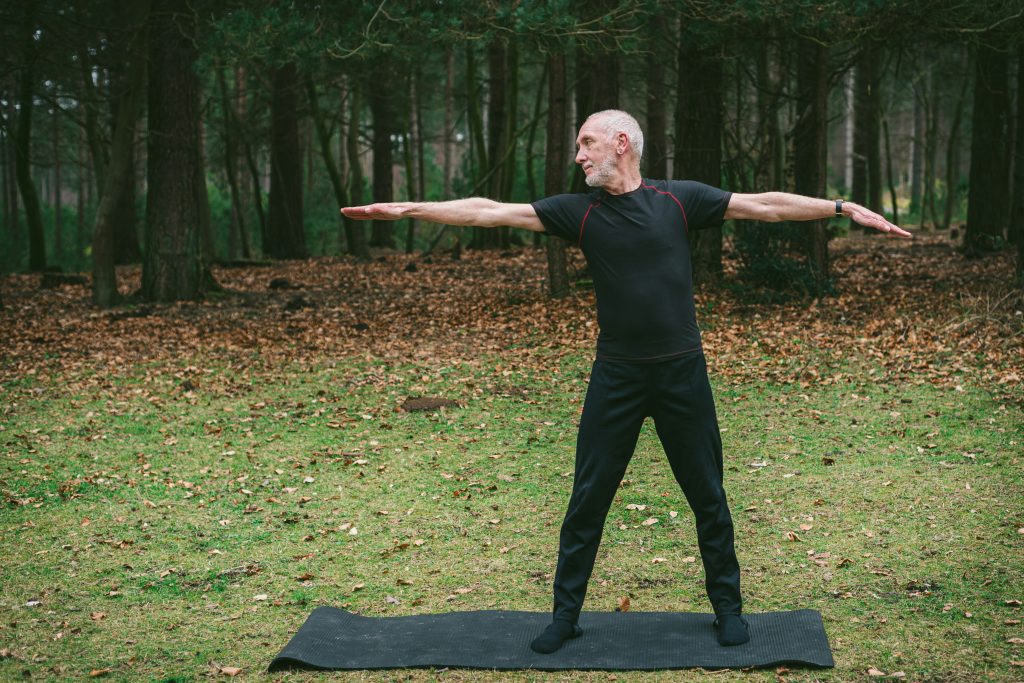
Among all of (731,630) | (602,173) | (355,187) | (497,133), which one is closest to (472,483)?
(731,630)

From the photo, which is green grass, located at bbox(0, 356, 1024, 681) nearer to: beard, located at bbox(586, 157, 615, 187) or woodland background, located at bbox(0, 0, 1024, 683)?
woodland background, located at bbox(0, 0, 1024, 683)

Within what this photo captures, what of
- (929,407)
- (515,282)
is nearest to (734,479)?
(929,407)

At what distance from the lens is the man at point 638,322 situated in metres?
4.41

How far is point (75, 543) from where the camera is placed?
257 inches

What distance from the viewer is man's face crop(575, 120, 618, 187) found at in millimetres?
4387

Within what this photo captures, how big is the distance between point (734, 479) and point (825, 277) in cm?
766

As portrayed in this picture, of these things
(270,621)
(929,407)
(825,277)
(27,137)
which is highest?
(27,137)

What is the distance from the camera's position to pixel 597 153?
4.40m

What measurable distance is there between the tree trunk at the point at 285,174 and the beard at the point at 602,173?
66.5 ft

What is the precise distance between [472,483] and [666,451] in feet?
11.0

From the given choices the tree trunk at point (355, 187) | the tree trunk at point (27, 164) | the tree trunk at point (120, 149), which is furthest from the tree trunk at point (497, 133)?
the tree trunk at point (27, 164)

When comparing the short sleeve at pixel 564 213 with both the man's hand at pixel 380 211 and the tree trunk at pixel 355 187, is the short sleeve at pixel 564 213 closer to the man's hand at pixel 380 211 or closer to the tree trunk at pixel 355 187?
the man's hand at pixel 380 211

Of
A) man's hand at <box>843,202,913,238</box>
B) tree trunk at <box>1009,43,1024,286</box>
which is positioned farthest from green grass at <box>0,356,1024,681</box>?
tree trunk at <box>1009,43,1024,286</box>

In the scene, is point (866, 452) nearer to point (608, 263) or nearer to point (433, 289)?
point (608, 263)
